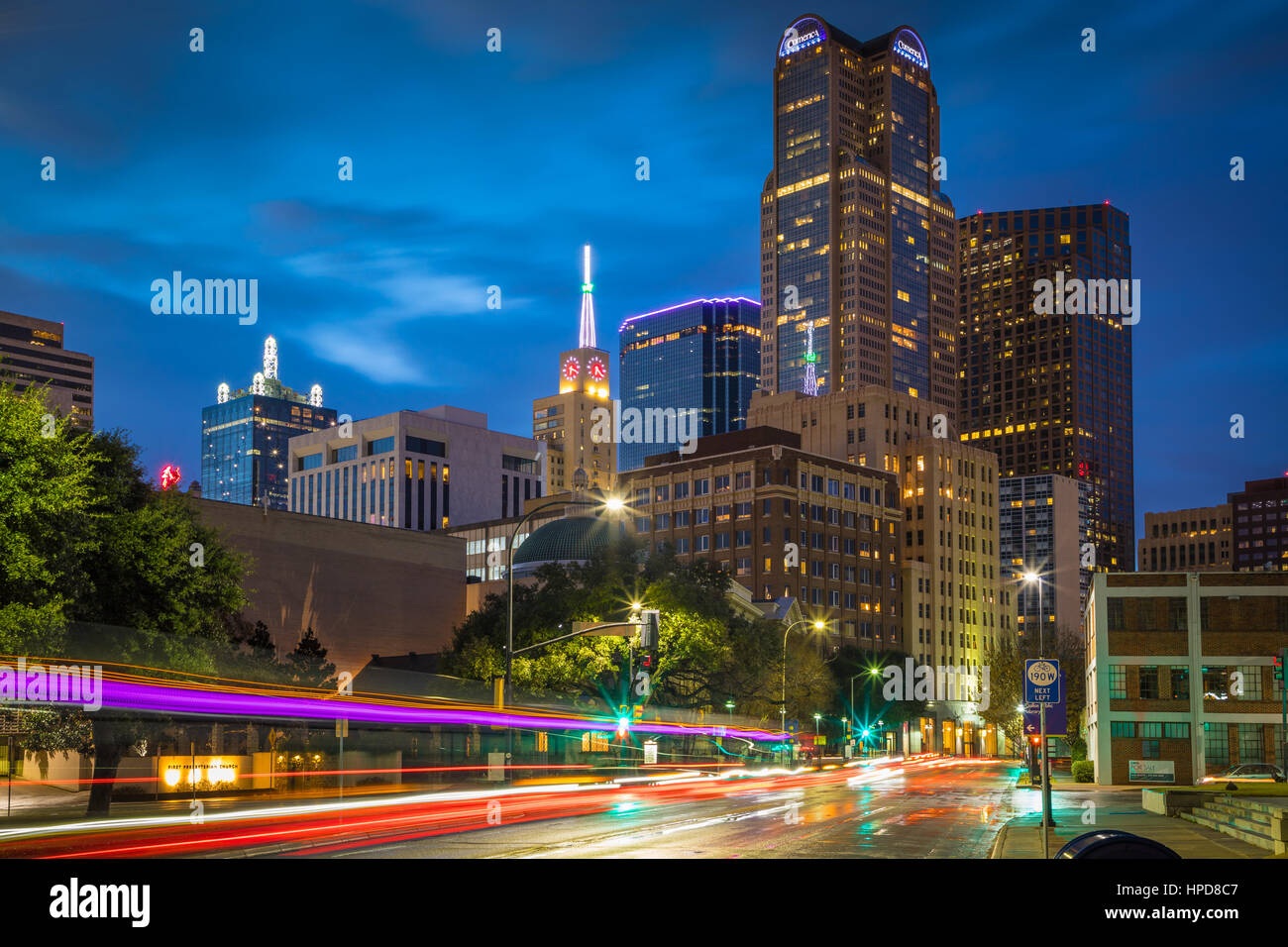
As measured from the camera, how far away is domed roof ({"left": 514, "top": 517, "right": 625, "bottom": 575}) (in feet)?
383

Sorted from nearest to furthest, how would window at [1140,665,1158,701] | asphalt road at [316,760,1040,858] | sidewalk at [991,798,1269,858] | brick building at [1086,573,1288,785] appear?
asphalt road at [316,760,1040,858]
sidewalk at [991,798,1269,858]
brick building at [1086,573,1288,785]
window at [1140,665,1158,701]

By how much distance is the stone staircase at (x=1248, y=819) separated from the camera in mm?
21594

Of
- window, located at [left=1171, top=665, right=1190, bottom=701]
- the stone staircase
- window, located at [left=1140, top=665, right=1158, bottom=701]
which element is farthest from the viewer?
window, located at [left=1140, top=665, right=1158, bottom=701]

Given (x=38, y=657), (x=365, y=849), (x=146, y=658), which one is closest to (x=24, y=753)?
(x=146, y=658)

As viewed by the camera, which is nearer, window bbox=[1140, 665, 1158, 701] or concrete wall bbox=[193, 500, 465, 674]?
window bbox=[1140, 665, 1158, 701]

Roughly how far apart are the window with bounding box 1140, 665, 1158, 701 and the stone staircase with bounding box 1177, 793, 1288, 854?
1265 inches

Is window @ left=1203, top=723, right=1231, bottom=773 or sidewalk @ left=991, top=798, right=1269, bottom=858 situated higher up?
sidewalk @ left=991, top=798, right=1269, bottom=858

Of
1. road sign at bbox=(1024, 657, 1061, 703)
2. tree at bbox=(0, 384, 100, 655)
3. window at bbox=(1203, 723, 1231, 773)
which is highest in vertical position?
tree at bbox=(0, 384, 100, 655)

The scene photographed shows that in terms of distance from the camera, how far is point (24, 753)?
41281mm

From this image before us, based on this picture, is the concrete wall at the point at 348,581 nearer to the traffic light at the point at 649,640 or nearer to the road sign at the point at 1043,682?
the traffic light at the point at 649,640

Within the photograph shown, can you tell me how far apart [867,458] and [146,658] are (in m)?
161

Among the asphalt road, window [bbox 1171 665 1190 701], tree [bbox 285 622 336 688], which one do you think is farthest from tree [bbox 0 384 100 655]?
window [bbox 1171 665 1190 701]

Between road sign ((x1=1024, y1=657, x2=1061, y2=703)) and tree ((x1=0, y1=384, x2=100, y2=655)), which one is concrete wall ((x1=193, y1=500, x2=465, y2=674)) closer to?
tree ((x1=0, y1=384, x2=100, y2=655))
